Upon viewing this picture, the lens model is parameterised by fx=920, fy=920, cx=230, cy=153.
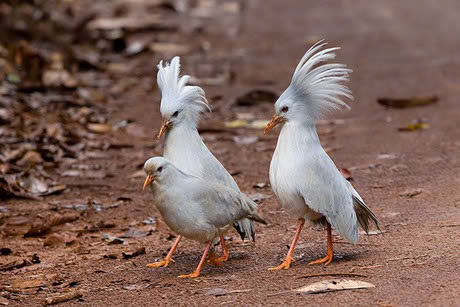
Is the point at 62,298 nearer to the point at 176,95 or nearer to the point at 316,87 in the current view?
the point at 176,95

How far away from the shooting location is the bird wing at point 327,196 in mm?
5391

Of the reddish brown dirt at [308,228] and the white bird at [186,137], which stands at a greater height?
the white bird at [186,137]

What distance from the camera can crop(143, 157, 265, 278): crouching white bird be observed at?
540 centimetres

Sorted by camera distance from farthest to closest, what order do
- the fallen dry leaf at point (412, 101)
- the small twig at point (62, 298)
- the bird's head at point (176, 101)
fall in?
the fallen dry leaf at point (412, 101) < the bird's head at point (176, 101) < the small twig at point (62, 298)

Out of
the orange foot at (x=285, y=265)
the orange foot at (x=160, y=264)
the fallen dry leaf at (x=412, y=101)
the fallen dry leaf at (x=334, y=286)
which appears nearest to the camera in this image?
the fallen dry leaf at (x=334, y=286)

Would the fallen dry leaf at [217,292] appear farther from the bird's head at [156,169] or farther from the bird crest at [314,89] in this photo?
the bird crest at [314,89]

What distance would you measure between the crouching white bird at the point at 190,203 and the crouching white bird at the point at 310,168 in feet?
1.10

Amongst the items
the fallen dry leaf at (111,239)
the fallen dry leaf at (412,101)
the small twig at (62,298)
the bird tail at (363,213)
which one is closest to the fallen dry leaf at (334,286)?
the bird tail at (363,213)

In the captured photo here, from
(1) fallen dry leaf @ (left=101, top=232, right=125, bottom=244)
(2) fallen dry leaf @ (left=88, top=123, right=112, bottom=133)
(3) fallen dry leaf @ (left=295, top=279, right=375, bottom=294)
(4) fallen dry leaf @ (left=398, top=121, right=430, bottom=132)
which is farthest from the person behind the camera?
(2) fallen dry leaf @ (left=88, top=123, right=112, bottom=133)

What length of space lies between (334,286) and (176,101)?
1.82 metres

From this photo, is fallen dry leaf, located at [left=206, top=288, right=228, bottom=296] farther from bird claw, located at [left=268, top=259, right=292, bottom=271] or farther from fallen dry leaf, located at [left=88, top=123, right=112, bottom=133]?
fallen dry leaf, located at [left=88, top=123, right=112, bottom=133]

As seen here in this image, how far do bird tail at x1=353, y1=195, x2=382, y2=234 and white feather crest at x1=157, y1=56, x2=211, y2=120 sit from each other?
125cm

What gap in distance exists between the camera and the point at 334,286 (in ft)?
16.1

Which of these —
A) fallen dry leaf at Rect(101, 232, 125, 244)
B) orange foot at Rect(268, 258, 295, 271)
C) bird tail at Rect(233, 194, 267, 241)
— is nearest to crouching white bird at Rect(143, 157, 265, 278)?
bird tail at Rect(233, 194, 267, 241)
